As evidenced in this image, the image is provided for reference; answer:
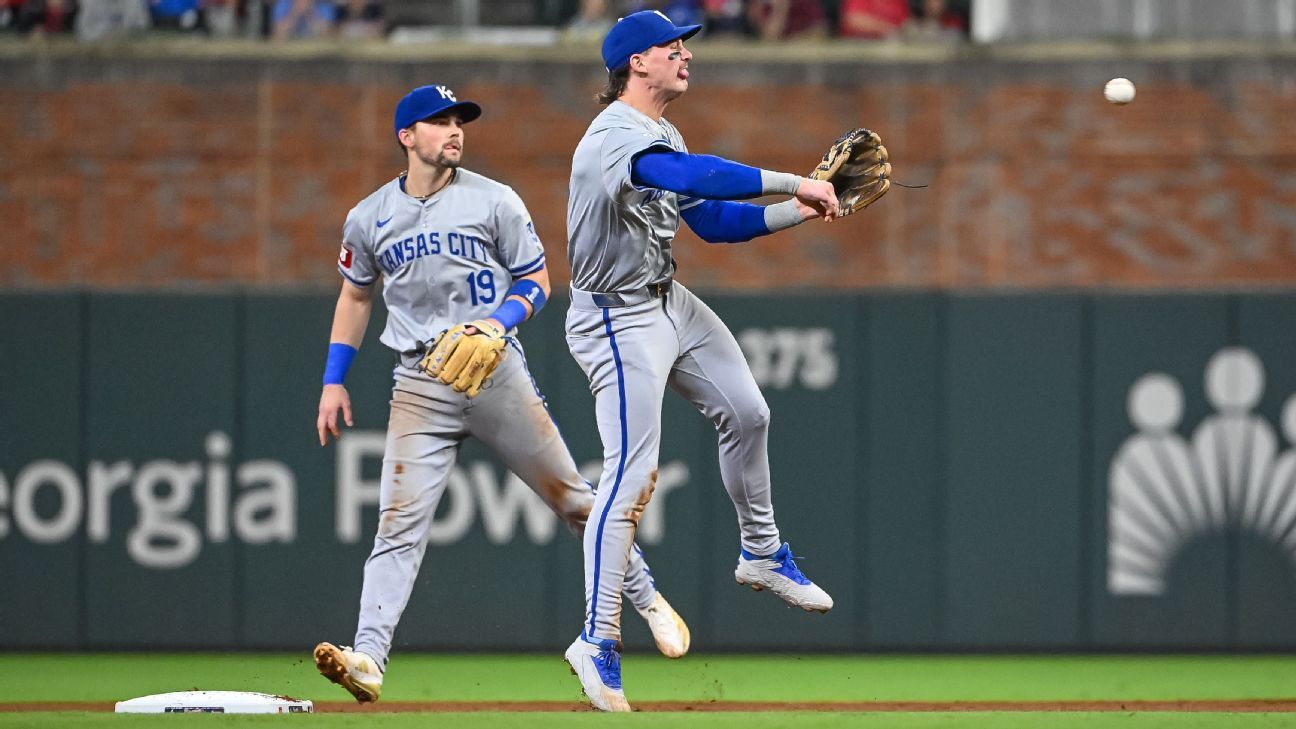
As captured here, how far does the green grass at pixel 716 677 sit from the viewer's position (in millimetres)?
8242

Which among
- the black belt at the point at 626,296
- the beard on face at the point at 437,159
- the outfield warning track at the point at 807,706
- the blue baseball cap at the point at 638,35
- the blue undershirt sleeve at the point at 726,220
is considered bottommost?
the outfield warning track at the point at 807,706

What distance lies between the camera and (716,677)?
8875 mm

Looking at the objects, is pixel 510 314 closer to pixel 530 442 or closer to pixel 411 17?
pixel 530 442

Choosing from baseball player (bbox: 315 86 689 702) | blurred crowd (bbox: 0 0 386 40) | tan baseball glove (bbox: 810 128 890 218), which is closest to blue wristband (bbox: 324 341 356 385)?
baseball player (bbox: 315 86 689 702)

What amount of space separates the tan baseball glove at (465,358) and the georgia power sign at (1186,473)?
179 inches

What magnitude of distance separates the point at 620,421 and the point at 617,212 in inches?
26.7

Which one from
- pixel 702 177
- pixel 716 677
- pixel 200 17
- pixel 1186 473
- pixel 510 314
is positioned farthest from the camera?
pixel 200 17

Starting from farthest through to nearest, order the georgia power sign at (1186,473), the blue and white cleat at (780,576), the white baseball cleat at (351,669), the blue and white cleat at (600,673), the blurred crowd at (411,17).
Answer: the blurred crowd at (411,17) < the georgia power sign at (1186,473) < the blue and white cleat at (780,576) < the blue and white cleat at (600,673) < the white baseball cleat at (351,669)

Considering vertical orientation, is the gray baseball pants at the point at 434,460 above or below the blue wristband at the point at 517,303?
below

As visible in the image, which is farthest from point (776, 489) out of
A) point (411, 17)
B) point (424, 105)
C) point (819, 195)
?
point (411, 17)

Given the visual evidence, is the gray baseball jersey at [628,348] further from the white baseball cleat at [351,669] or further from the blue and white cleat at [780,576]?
the white baseball cleat at [351,669]

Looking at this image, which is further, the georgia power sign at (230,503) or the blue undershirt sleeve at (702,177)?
the georgia power sign at (230,503)

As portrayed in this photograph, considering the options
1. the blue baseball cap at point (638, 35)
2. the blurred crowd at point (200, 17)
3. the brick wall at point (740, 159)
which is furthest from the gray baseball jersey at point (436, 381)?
the blurred crowd at point (200, 17)

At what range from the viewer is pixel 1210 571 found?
9.77 m
